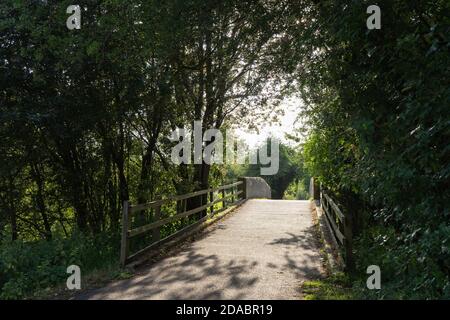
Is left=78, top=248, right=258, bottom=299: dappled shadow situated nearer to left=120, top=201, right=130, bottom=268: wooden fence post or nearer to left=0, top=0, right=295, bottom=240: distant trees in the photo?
left=120, top=201, right=130, bottom=268: wooden fence post

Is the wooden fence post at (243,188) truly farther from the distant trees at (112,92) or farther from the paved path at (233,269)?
the paved path at (233,269)

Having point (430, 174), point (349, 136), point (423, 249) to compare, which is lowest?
point (423, 249)

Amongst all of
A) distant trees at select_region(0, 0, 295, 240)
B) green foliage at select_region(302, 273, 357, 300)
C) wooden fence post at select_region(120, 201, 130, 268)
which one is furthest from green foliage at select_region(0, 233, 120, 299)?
green foliage at select_region(302, 273, 357, 300)

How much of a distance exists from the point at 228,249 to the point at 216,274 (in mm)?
2482

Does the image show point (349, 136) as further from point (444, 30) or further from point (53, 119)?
point (53, 119)

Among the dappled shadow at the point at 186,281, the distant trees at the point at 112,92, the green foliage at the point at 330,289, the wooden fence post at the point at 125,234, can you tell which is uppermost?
the distant trees at the point at 112,92

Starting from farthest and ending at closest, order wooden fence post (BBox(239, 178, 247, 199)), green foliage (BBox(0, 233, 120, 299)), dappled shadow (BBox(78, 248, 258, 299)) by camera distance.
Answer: wooden fence post (BBox(239, 178, 247, 199)), green foliage (BBox(0, 233, 120, 299)), dappled shadow (BBox(78, 248, 258, 299))

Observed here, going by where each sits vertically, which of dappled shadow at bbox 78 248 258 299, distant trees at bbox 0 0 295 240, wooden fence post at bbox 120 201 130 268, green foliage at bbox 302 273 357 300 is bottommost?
green foliage at bbox 302 273 357 300

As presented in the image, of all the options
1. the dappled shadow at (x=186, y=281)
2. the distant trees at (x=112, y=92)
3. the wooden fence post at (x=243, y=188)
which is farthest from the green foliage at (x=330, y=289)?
the wooden fence post at (x=243, y=188)

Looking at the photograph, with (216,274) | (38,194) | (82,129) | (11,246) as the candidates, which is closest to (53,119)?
(82,129)

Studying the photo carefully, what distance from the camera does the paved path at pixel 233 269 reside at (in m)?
6.78

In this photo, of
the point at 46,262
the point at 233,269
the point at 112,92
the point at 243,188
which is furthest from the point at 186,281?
the point at 243,188

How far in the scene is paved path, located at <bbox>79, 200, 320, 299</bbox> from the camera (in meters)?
6.78

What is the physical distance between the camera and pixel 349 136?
792cm
